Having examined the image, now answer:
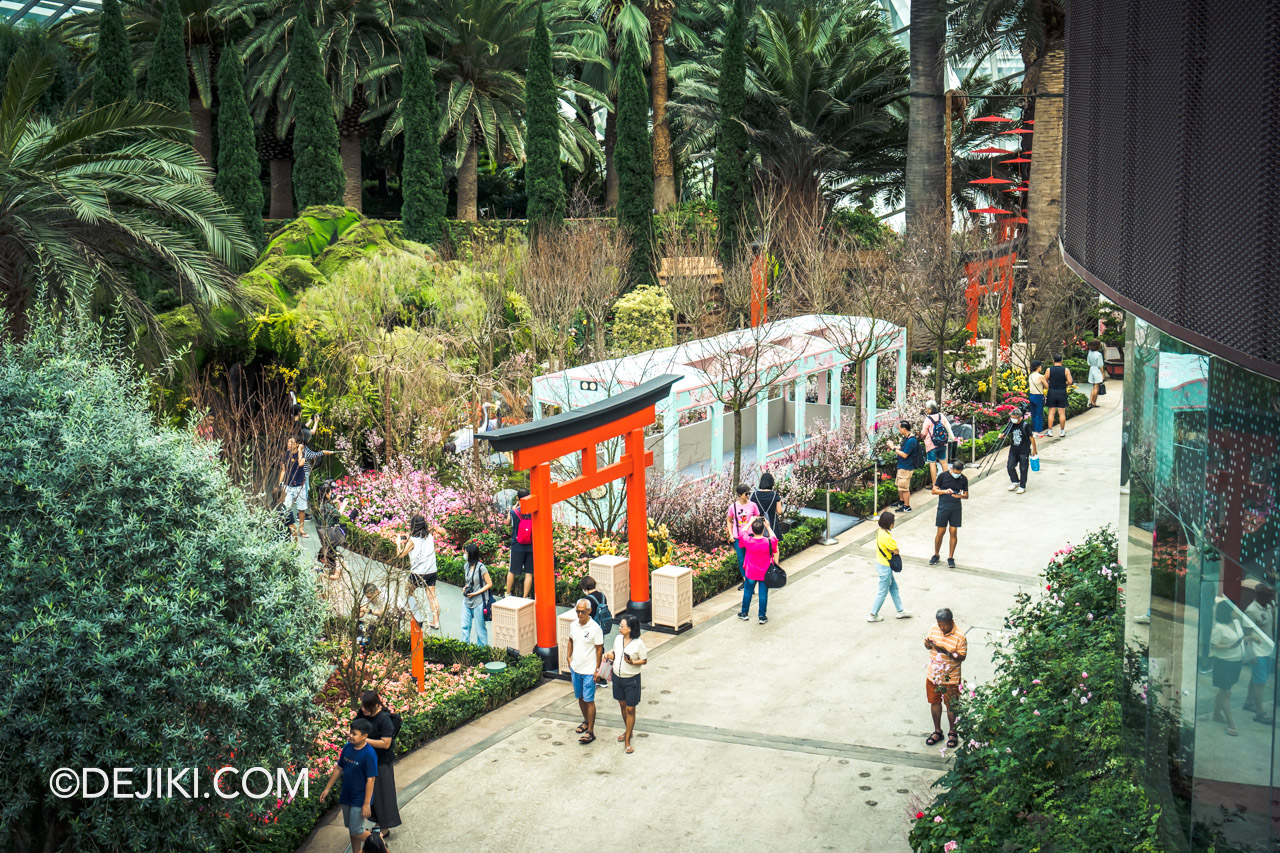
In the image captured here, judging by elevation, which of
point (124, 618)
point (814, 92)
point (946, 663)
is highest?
point (814, 92)

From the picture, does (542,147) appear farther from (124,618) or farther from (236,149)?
(124,618)

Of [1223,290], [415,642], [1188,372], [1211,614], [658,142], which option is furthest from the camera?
[658,142]

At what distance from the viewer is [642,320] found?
26.6 m

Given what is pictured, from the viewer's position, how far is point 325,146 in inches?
1223

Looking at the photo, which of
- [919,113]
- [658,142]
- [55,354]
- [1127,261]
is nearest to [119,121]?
[55,354]

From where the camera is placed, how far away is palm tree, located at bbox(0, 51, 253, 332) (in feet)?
44.5

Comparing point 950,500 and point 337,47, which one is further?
point 337,47

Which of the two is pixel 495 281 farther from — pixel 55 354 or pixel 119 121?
pixel 55 354

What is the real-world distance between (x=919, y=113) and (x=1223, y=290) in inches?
1091

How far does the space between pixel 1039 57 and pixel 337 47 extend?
2074 centimetres

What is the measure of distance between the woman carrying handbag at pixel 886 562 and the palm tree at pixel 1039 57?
1991cm

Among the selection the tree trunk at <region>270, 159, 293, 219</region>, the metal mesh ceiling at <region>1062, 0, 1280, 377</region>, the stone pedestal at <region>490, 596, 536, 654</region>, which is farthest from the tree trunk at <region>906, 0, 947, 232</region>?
the metal mesh ceiling at <region>1062, 0, 1280, 377</region>

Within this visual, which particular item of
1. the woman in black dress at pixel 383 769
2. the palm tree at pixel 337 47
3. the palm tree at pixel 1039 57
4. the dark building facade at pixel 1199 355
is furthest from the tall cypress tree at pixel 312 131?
the dark building facade at pixel 1199 355

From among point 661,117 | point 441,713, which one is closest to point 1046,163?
point 661,117
